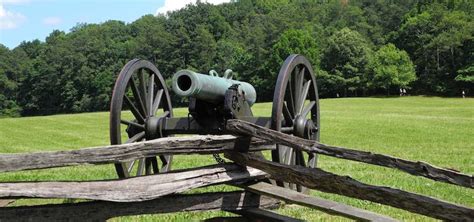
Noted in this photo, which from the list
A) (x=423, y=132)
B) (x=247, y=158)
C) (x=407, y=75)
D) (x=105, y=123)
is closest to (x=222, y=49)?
(x=407, y=75)

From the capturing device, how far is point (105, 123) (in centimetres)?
3272

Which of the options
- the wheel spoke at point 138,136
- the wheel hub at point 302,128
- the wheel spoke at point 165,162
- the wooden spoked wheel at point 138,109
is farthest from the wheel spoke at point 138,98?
the wheel hub at point 302,128

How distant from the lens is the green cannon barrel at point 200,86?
608 cm

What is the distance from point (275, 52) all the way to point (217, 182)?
244 feet

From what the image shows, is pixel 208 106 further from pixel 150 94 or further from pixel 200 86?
pixel 150 94

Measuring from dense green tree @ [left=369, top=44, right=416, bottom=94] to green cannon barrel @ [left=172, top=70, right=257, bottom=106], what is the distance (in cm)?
6150

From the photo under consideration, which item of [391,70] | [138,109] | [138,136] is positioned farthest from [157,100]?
[391,70]

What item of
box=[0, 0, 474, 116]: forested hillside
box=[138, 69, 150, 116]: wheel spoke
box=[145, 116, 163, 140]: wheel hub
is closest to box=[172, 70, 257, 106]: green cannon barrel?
box=[145, 116, 163, 140]: wheel hub

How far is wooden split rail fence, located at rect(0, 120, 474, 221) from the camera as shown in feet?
13.9

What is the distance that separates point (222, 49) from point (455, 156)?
83898 mm

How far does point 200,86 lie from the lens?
6133 mm

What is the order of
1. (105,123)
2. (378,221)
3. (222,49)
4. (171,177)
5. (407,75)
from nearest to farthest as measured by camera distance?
(378,221)
(171,177)
(105,123)
(407,75)
(222,49)

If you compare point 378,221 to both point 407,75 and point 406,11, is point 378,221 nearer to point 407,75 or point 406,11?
point 407,75

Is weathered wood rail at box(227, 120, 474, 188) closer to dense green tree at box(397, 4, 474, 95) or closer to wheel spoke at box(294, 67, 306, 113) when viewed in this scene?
wheel spoke at box(294, 67, 306, 113)
